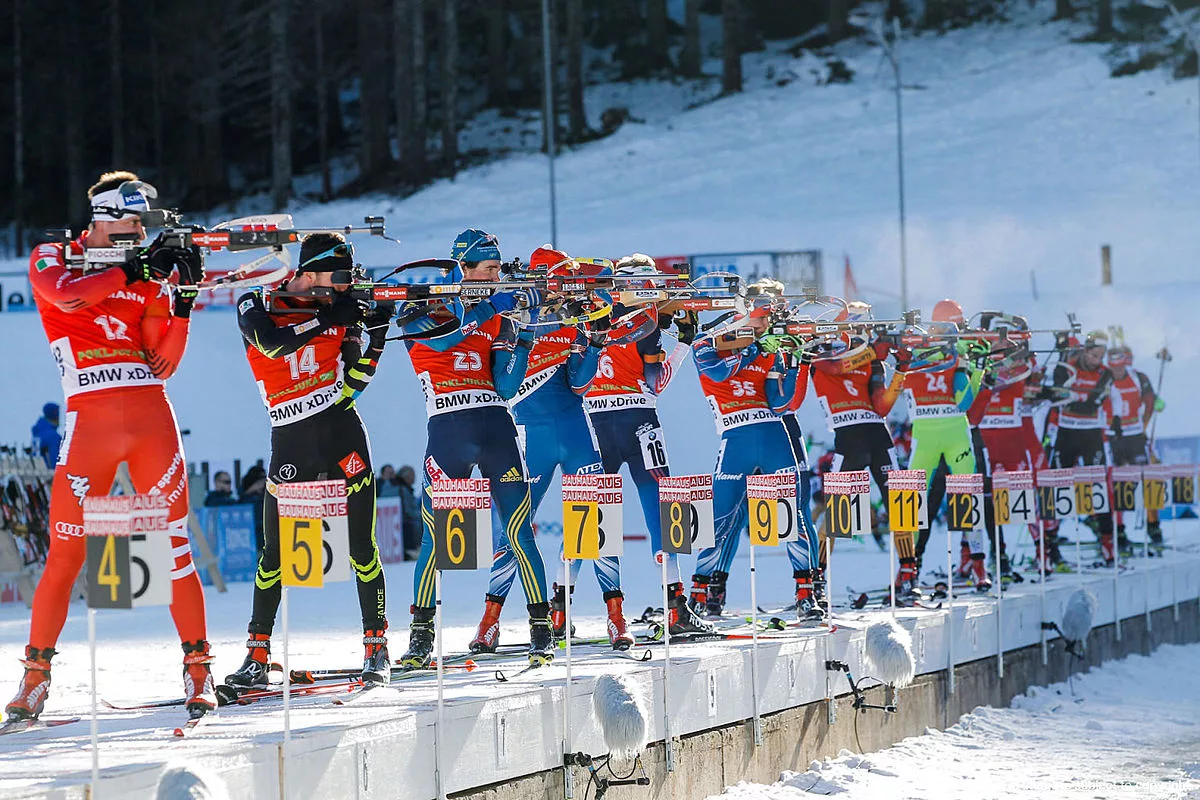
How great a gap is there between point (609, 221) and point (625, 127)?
1309 cm

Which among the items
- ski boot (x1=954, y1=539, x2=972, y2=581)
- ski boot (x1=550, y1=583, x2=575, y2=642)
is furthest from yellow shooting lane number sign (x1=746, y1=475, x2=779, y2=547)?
ski boot (x1=954, y1=539, x2=972, y2=581)

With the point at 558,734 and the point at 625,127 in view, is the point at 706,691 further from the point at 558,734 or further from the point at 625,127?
the point at 625,127

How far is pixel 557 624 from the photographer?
31.8ft

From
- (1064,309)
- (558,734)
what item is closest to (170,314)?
(558,734)

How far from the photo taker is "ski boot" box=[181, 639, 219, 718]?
6.31m

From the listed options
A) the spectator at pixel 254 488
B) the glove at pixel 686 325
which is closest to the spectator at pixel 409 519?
the spectator at pixel 254 488

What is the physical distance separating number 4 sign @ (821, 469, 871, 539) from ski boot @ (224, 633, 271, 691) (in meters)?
3.95

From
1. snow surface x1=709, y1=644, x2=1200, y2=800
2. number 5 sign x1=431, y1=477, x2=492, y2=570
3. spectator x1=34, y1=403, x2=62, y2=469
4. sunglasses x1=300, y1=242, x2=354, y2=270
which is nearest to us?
number 5 sign x1=431, y1=477, x2=492, y2=570

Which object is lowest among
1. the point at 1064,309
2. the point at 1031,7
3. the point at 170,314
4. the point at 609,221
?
the point at 170,314

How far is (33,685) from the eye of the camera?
645cm

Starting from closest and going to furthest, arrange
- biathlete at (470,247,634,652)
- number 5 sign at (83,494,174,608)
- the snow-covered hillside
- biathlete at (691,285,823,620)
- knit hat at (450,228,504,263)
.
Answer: number 5 sign at (83,494,174,608), knit hat at (450,228,504,263), biathlete at (470,247,634,652), biathlete at (691,285,823,620), the snow-covered hillside

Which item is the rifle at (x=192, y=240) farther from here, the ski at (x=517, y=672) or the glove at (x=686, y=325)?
the glove at (x=686, y=325)

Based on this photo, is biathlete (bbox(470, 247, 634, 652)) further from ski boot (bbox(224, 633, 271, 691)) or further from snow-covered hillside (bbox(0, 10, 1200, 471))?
snow-covered hillside (bbox(0, 10, 1200, 471))

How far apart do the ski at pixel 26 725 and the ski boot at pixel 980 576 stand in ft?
27.0
